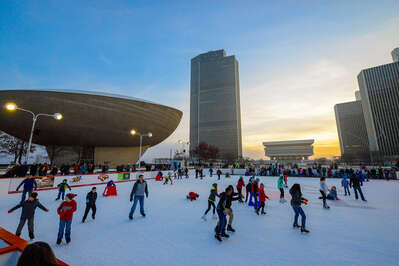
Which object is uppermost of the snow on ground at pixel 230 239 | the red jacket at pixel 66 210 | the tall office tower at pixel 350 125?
the tall office tower at pixel 350 125

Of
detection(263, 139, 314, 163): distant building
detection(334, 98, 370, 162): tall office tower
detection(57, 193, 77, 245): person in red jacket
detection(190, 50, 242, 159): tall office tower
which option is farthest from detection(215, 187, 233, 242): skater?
detection(334, 98, 370, 162): tall office tower

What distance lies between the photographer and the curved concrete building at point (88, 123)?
91.7ft

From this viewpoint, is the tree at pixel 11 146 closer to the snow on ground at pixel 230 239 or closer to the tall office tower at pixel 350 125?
the snow on ground at pixel 230 239

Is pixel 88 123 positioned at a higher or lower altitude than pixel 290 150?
higher

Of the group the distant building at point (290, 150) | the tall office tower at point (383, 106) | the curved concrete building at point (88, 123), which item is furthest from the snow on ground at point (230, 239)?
the distant building at point (290, 150)

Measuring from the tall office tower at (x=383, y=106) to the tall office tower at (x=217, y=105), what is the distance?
71117 millimetres

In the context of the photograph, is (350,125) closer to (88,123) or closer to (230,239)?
(88,123)

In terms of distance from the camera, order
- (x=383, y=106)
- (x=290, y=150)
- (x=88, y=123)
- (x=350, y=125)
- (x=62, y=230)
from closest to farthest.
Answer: (x=62, y=230), (x=88, y=123), (x=383, y=106), (x=290, y=150), (x=350, y=125)

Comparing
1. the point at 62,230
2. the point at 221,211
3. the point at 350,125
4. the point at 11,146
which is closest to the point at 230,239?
the point at 221,211

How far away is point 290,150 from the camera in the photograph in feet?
357

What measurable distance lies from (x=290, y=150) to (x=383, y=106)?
4722cm

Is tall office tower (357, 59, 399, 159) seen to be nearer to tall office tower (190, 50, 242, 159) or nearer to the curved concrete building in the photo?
tall office tower (190, 50, 242, 159)

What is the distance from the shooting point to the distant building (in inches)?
4156

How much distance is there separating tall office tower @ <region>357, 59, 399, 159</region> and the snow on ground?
103 meters
